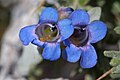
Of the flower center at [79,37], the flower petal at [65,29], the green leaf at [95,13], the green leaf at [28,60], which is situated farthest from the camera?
the green leaf at [28,60]

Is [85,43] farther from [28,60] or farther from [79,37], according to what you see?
[28,60]

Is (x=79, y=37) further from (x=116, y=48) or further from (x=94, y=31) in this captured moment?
(x=116, y=48)

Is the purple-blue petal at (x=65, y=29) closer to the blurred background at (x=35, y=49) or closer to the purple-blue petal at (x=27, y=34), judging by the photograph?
the purple-blue petal at (x=27, y=34)

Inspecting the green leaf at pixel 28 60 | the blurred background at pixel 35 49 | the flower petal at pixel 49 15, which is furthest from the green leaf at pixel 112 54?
the green leaf at pixel 28 60

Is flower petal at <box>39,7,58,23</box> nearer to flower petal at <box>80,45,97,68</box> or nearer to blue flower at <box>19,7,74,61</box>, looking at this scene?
blue flower at <box>19,7,74,61</box>

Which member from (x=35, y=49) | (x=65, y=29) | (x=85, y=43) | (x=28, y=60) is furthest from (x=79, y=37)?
(x=28, y=60)

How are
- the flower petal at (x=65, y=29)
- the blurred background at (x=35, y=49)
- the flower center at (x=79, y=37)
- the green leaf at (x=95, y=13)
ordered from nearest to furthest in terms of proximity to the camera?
the flower petal at (x=65, y=29) < the flower center at (x=79, y=37) < the green leaf at (x=95, y=13) < the blurred background at (x=35, y=49)

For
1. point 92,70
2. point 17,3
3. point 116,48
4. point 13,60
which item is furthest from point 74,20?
point 17,3
